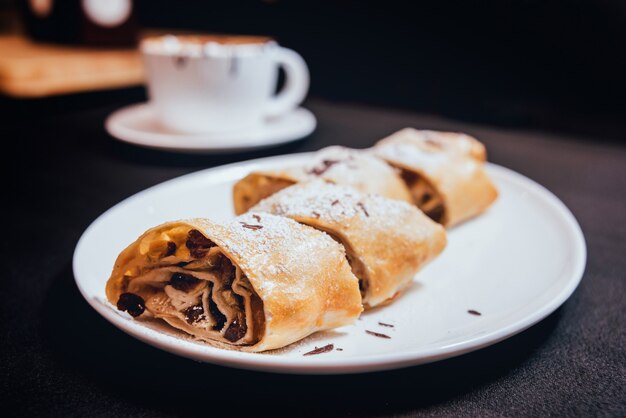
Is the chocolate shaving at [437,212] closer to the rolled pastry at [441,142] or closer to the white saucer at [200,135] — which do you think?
the rolled pastry at [441,142]

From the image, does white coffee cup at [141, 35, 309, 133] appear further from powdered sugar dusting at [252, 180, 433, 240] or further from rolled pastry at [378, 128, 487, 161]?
powdered sugar dusting at [252, 180, 433, 240]

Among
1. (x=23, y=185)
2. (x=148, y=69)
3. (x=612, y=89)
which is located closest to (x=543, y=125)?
(x=612, y=89)

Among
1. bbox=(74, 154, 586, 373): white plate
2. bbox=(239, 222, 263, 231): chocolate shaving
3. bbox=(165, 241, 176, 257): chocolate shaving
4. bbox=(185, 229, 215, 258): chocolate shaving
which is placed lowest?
bbox=(74, 154, 586, 373): white plate

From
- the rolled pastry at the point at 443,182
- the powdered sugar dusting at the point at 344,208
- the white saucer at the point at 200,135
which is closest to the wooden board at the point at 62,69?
the white saucer at the point at 200,135

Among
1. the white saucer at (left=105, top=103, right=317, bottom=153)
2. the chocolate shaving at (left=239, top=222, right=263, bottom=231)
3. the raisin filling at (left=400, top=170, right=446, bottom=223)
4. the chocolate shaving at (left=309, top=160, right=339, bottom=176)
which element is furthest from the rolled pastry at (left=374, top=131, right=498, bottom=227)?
the chocolate shaving at (left=239, top=222, right=263, bottom=231)

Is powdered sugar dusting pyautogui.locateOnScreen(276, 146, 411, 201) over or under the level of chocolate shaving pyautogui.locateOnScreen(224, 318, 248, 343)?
over

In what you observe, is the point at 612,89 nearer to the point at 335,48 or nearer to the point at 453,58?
the point at 453,58

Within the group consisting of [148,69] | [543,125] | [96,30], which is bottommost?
[543,125]
